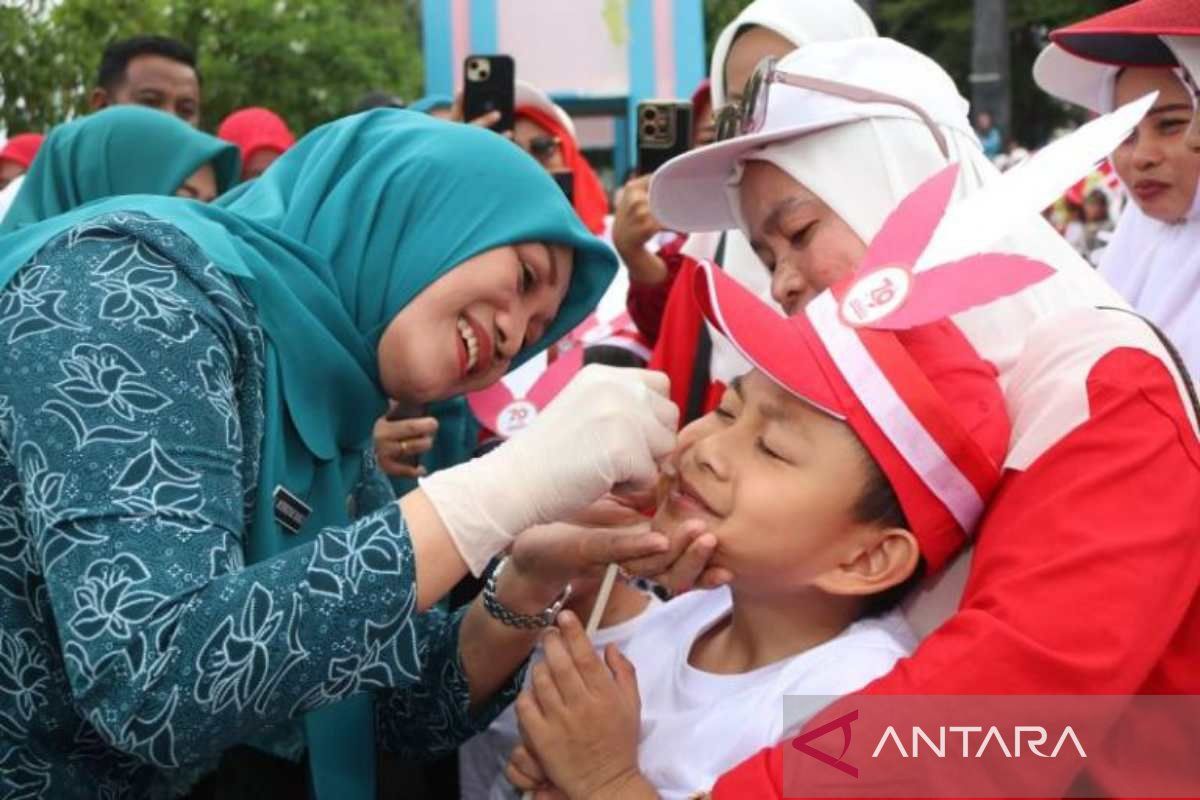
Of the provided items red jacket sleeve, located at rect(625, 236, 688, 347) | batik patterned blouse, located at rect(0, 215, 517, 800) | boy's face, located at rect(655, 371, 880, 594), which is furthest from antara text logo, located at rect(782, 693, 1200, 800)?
red jacket sleeve, located at rect(625, 236, 688, 347)

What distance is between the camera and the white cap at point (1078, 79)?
10.8 feet

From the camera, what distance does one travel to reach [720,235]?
3.46 m

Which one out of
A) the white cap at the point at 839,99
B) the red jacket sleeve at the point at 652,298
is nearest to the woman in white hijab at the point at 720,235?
the red jacket sleeve at the point at 652,298

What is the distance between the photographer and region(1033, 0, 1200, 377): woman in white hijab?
2869 millimetres

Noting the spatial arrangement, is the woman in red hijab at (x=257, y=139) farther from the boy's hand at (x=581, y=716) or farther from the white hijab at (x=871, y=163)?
the boy's hand at (x=581, y=716)

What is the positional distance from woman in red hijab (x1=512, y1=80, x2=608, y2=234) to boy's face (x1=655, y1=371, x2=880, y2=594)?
2864mm

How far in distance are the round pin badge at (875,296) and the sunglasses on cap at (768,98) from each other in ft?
2.01

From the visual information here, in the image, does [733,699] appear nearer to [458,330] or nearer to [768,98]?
[458,330]

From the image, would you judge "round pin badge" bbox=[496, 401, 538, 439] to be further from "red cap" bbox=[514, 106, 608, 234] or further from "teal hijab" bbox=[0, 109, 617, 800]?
"teal hijab" bbox=[0, 109, 617, 800]

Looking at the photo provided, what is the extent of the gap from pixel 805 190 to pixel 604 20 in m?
10.3

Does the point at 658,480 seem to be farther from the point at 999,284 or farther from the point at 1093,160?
the point at 1093,160

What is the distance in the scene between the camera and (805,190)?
219 cm

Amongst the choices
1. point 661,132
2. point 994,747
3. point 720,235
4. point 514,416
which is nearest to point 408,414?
point 514,416

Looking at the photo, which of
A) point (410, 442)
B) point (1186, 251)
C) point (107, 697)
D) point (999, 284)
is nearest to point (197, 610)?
point (107, 697)
